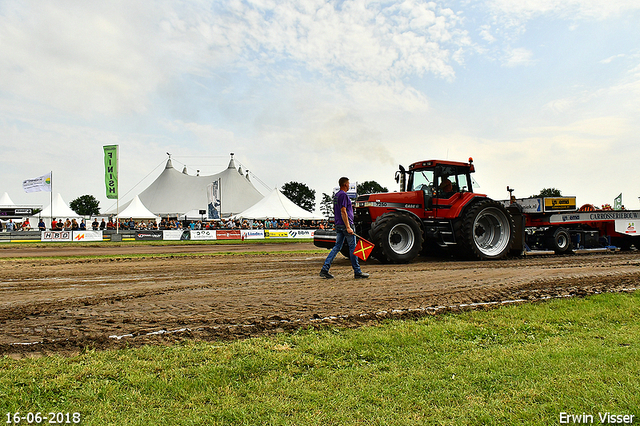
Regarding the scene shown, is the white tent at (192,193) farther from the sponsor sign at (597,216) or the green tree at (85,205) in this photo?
the green tree at (85,205)

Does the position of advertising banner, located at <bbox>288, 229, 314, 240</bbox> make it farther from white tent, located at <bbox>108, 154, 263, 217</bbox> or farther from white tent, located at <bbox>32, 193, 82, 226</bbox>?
white tent, located at <bbox>32, 193, 82, 226</bbox>

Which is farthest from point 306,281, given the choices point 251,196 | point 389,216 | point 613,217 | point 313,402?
point 251,196

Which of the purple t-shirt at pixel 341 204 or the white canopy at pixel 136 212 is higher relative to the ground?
the white canopy at pixel 136 212

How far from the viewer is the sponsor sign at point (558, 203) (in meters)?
13.5

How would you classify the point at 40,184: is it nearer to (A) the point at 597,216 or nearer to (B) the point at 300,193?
(A) the point at 597,216

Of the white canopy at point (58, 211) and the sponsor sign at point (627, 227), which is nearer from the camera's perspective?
the sponsor sign at point (627, 227)

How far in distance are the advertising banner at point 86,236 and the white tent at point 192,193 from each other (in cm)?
1324

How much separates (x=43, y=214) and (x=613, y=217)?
46.3 metres

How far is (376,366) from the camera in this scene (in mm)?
3277

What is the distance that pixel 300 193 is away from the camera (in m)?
103

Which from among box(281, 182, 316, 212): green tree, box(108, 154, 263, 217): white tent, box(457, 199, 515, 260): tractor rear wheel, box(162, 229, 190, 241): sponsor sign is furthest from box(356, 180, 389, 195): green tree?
box(457, 199, 515, 260): tractor rear wheel

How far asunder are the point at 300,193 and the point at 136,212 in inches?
2552

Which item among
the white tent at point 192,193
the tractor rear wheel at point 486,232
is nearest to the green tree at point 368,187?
the white tent at point 192,193

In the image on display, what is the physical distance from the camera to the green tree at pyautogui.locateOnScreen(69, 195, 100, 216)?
116 metres
